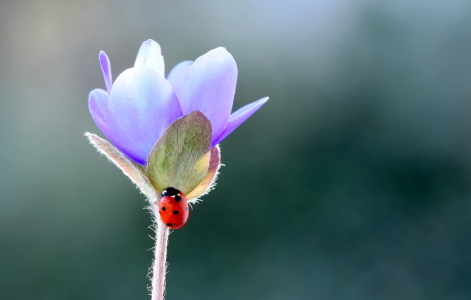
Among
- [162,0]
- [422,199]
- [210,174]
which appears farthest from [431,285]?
[210,174]

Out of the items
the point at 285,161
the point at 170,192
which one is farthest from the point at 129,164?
the point at 285,161

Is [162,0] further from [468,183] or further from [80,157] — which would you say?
[468,183]

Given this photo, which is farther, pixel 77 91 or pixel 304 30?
pixel 304 30

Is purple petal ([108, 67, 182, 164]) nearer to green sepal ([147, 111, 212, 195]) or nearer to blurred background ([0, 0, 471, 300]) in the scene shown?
green sepal ([147, 111, 212, 195])

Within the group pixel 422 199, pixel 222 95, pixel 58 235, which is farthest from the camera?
pixel 422 199

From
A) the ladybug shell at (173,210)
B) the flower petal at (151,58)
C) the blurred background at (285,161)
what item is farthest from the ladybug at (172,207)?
the blurred background at (285,161)

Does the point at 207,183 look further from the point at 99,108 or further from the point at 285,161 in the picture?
the point at 285,161

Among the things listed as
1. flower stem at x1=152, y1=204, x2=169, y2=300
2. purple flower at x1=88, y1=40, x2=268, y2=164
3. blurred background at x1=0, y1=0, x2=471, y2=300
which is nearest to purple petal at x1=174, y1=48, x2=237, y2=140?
purple flower at x1=88, y1=40, x2=268, y2=164

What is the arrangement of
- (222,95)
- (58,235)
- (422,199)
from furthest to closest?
(422,199) → (58,235) → (222,95)
